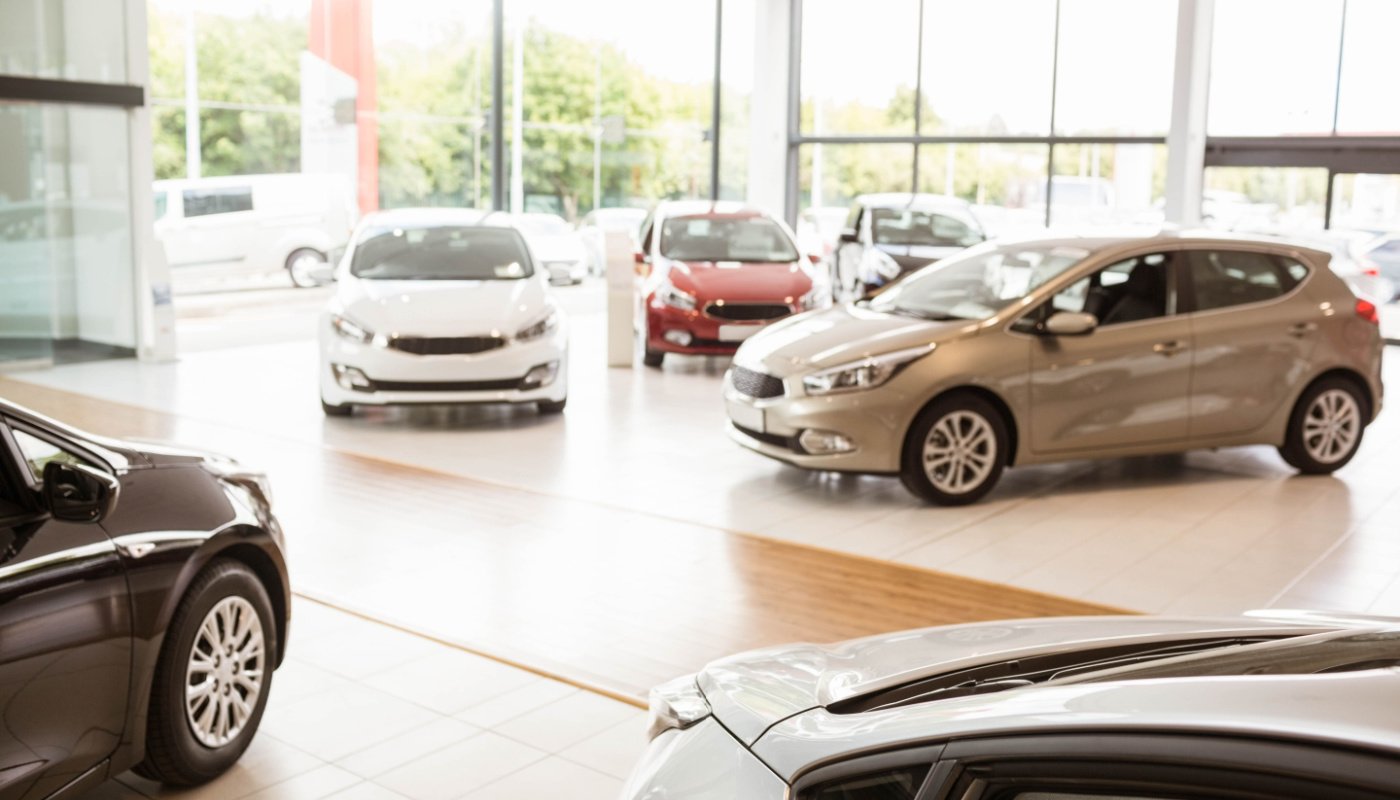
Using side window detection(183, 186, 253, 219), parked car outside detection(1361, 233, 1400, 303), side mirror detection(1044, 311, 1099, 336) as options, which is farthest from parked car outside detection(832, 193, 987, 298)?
side mirror detection(1044, 311, 1099, 336)

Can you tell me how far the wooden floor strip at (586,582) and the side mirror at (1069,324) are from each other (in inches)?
78.0

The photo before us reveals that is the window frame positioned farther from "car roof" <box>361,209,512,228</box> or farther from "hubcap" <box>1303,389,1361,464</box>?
"car roof" <box>361,209,512,228</box>

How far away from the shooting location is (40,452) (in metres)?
4.02

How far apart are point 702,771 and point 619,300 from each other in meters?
11.5

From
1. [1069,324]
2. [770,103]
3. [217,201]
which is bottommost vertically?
[1069,324]

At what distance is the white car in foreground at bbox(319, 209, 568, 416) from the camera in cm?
1004

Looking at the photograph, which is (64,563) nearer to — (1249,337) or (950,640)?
(950,640)

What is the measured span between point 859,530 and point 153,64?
10483 millimetres

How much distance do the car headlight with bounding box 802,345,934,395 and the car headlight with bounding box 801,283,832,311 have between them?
4835mm

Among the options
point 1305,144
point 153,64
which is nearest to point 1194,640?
point 153,64

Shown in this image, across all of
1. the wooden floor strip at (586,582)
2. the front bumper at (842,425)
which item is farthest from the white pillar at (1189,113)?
the wooden floor strip at (586,582)

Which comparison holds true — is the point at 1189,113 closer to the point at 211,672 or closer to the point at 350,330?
the point at 350,330

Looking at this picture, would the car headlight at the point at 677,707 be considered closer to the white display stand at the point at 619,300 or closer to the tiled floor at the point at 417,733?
the tiled floor at the point at 417,733

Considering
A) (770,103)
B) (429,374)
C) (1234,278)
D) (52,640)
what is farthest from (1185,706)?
(770,103)
